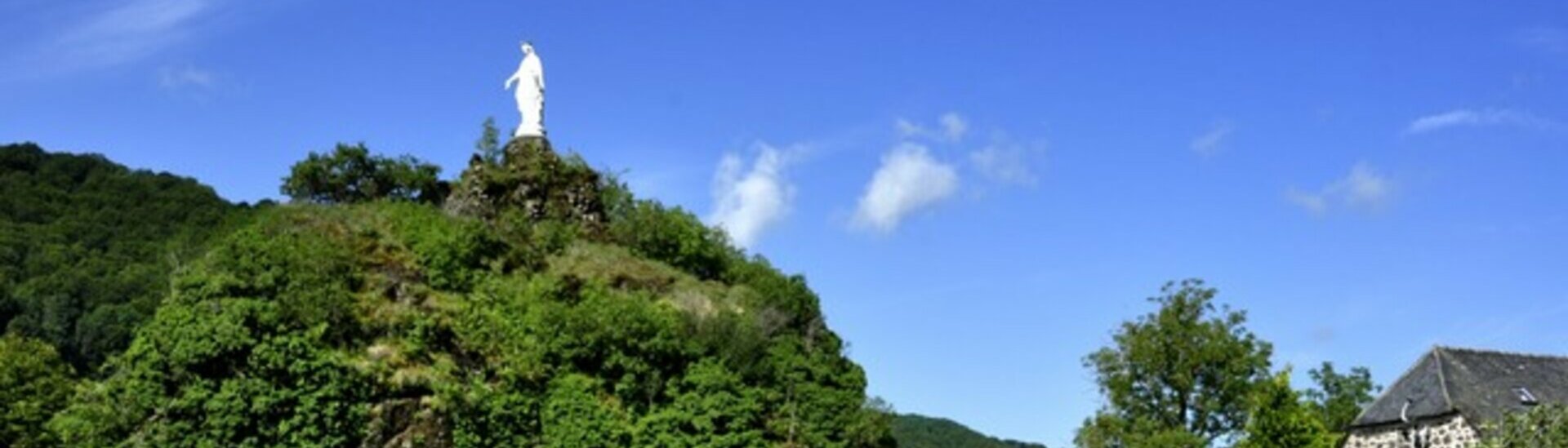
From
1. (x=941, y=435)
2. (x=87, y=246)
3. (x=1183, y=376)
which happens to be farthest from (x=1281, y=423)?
(x=941, y=435)

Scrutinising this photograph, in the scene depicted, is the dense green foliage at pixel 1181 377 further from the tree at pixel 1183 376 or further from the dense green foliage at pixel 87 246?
the dense green foliage at pixel 87 246

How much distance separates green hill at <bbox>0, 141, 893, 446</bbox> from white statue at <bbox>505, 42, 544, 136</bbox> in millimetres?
1273

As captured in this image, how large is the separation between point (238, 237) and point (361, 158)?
796 cm

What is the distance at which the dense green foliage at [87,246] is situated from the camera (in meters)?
73.7

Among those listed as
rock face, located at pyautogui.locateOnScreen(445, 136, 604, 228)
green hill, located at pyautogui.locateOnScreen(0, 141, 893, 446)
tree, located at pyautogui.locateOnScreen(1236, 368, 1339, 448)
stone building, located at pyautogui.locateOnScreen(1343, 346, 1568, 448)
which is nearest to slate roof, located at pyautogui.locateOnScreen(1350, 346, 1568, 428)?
stone building, located at pyautogui.locateOnScreen(1343, 346, 1568, 448)

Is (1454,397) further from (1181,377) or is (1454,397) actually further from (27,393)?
(27,393)

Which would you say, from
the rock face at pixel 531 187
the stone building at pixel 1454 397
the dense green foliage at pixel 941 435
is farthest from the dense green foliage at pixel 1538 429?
the dense green foliage at pixel 941 435

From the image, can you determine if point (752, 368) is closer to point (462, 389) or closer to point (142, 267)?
point (462, 389)

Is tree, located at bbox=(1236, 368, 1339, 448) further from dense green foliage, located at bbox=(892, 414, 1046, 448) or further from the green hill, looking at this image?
dense green foliage, located at bbox=(892, 414, 1046, 448)

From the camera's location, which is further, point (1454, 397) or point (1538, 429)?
point (1454, 397)

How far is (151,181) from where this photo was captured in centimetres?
8688

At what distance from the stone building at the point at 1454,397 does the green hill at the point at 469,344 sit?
1482 centimetres

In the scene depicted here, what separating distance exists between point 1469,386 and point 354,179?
28.2 m

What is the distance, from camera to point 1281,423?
1582 inches
